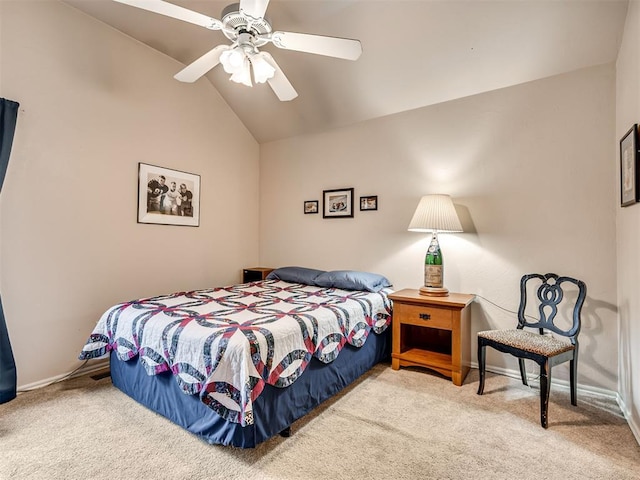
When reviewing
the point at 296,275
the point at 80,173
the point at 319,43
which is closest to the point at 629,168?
the point at 319,43

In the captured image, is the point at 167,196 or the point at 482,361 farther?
the point at 167,196

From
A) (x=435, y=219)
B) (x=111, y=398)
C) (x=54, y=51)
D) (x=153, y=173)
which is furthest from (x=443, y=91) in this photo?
(x=111, y=398)

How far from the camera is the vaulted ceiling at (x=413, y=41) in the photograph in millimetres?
2340

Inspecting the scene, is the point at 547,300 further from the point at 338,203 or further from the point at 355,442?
the point at 338,203

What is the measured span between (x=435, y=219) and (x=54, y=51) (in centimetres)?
333

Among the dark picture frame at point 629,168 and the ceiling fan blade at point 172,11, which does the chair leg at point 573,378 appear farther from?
the ceiling fan blade at point 172,11

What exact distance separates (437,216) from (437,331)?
1.13 m

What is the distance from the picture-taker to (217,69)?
359 centimetres

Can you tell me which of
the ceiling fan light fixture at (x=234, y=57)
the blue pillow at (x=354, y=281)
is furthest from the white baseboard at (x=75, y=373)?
the ceiling fan light fixture at (x=234, y=57)

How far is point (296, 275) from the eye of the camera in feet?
11.8

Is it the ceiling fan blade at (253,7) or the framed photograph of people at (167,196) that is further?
the framed photograph of people at (167,196)

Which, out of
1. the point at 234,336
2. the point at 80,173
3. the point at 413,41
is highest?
the point at 413,41

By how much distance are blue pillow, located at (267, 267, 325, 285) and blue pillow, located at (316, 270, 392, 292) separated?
12cm

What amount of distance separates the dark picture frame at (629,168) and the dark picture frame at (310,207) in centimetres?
270
